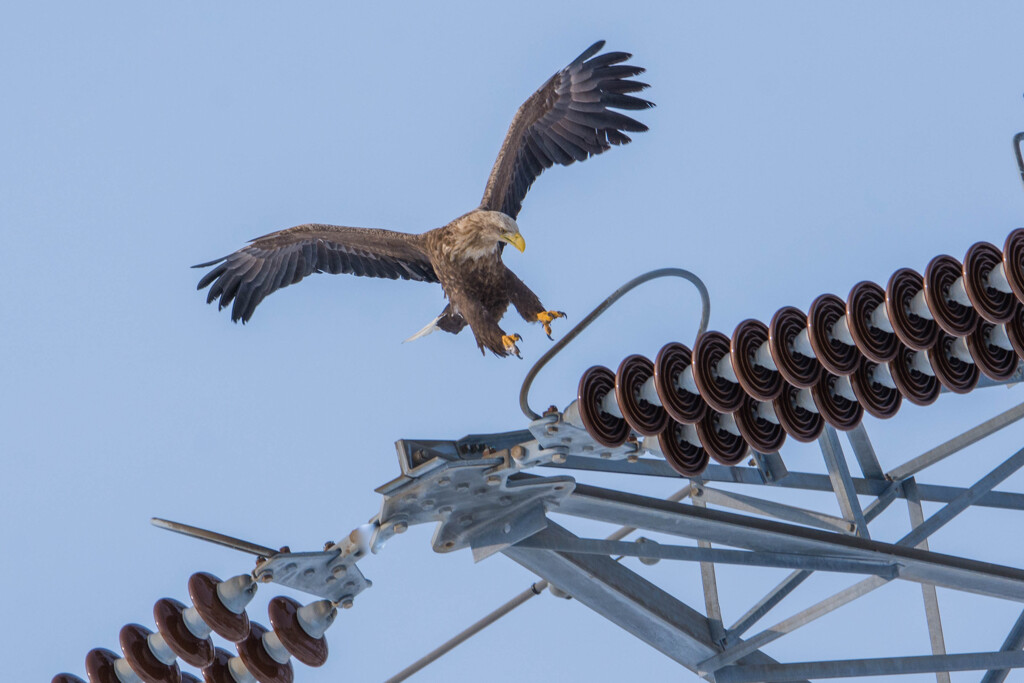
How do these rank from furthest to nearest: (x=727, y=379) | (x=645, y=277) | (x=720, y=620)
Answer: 1. (x=720, y=620)
2. (x=645, y=277)
3. (x=727, y=379)

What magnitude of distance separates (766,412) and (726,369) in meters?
0.24

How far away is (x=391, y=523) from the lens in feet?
12.8

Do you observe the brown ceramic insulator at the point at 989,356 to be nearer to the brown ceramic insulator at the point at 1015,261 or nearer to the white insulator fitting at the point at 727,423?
the brown ceramic insulator at the point at 1015,261

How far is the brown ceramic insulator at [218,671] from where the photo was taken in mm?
4363

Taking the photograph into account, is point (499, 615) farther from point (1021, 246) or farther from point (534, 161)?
point (534, 161)

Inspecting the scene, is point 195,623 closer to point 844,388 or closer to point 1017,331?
point 844,388

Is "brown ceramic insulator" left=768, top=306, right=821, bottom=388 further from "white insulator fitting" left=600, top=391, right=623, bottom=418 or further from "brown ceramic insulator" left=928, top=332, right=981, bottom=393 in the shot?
"white insulator fitting" left=600, top=391, right=623, bottom=418

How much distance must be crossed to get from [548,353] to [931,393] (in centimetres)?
105

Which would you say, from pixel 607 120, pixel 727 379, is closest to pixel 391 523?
pixel 727 379

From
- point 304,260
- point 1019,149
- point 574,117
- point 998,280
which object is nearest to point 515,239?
point 574,117

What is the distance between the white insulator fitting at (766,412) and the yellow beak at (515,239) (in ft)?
11.9

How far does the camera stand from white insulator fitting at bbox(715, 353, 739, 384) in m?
3.70

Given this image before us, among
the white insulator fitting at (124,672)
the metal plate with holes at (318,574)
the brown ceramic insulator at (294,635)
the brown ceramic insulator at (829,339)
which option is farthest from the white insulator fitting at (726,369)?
the white insulator fitting at (124,672)

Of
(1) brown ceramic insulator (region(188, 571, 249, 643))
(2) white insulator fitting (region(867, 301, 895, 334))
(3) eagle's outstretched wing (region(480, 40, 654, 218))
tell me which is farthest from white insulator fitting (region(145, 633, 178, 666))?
(3) eagle's outstretched wing (region(480, 40, 654, 218))
